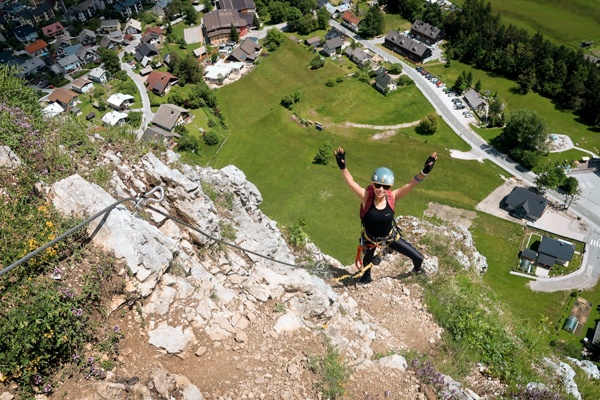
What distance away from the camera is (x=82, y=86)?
243 feet

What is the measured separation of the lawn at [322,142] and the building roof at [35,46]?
151 ft

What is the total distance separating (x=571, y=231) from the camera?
48.7m

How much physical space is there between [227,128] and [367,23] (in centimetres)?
4505

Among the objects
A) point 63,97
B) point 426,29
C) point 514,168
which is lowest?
point 514,168

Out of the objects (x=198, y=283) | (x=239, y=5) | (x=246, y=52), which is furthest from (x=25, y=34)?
(x=198, y=283)

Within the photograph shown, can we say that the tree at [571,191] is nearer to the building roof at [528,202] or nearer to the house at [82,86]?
the building roof at [528,202]

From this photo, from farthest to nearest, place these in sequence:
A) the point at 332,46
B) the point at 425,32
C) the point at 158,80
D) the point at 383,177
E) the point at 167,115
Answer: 1. the point at 425,32
2. the point at 332,46
3. the point at 158,80
4. the point at 167,115
5. the point at 383,177

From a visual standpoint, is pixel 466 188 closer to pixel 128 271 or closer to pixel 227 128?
pixel 227 128

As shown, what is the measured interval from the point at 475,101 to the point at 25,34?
99949 mm

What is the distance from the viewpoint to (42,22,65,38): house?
9362cm

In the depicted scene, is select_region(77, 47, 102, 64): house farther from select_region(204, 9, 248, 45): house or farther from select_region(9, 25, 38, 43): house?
select_region(204, 9, 248, 45): house

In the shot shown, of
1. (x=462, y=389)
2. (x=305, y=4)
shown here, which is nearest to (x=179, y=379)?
(x=462, y=389)

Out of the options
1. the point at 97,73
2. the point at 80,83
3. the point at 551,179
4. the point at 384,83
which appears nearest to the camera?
the point at 551,179

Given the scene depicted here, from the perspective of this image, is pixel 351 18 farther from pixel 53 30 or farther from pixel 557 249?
pixel 53 30
